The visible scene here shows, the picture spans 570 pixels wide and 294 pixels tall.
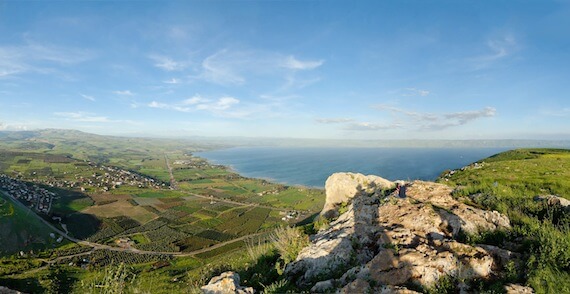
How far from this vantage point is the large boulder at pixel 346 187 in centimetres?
2430

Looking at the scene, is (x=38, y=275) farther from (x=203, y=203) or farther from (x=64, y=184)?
(x=64, y=184)

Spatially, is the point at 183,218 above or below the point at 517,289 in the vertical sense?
below

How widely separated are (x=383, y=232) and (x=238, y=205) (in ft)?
419

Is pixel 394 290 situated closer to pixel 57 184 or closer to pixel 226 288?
pixel 226 288

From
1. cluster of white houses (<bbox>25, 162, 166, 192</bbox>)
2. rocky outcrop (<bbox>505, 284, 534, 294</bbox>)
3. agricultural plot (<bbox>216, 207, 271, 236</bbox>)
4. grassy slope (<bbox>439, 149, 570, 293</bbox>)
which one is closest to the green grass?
agricultural plot (<bbox>216, 207, 271, 236</bbox>)

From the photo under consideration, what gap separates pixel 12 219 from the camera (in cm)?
8144

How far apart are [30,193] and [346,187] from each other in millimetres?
147401

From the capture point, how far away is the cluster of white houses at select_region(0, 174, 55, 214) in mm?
103306

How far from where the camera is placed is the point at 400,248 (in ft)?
32.7

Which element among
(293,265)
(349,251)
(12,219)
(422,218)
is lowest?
(12,219)

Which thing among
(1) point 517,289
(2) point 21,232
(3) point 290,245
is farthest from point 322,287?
(2) point 21,232

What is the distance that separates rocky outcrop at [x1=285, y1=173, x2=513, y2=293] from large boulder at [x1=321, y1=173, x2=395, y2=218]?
7.72m

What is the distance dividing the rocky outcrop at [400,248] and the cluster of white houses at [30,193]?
12814cm

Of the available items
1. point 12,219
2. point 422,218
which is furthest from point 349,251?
point 12,219
